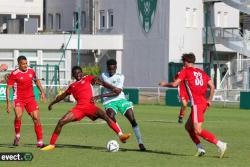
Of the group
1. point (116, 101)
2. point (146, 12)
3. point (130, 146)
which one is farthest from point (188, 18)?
point (116, 101)

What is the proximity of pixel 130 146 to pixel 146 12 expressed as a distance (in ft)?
164

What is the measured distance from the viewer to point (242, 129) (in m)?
30.9

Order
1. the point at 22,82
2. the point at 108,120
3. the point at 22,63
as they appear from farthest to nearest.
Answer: the point at 22,82 → the point at 22,63 → the point at 108,120

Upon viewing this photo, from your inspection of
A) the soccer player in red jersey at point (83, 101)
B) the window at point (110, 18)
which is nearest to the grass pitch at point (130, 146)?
the soccer player in red jersey at point (83, 101)

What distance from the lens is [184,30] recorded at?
7081cm

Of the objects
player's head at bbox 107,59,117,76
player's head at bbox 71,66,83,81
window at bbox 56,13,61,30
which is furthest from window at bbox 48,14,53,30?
player's head at bbox 71,66,83,81

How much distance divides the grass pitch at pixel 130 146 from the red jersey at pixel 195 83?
125 cm

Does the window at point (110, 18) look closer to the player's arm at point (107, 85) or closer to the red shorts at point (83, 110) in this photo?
the player's arm at point (107, 85)

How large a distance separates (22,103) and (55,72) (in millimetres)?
42887

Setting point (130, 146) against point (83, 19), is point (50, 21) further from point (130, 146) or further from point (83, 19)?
point (130, 146)

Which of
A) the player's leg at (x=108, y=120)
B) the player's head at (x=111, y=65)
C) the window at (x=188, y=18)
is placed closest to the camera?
the player's leg at (x=108, y=120)

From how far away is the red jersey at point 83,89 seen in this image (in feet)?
67.1

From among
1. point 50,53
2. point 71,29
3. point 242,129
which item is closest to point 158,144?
point 242,129

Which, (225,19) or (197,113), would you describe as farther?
(225,19)
